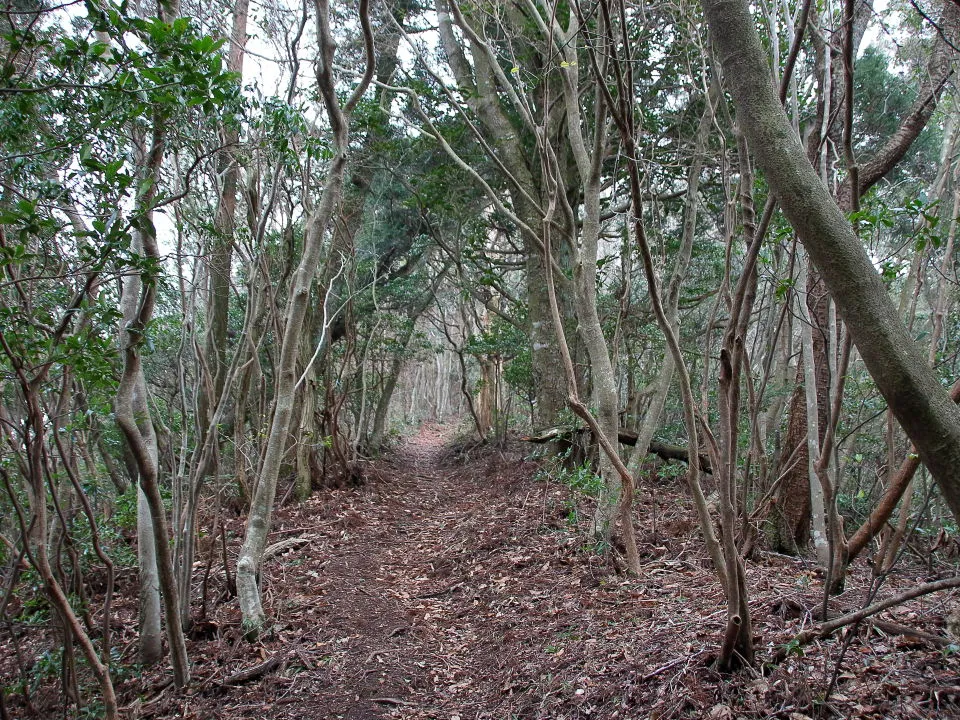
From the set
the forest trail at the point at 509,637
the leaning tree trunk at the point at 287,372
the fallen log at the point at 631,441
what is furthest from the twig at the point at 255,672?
the fallen log at the point at 631,441

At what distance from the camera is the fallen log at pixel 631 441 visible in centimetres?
756

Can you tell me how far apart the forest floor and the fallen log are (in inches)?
22.9

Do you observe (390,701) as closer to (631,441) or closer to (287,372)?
(287,372)

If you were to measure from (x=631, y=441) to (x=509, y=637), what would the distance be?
3554mm

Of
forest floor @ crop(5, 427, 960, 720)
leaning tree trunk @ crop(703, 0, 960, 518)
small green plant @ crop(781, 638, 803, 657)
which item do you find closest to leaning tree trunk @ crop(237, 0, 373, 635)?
forest floor @ crop(5, 427, 960, 720)

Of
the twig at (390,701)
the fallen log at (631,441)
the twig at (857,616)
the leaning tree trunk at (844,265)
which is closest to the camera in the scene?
the leaning tree trunk at (844,265)

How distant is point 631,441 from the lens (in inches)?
298

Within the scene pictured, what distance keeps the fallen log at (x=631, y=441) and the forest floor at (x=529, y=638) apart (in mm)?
582

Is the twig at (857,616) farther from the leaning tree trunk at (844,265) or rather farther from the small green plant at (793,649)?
the leaning tree trunk at (844,265)

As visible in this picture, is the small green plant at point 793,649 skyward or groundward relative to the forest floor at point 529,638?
skyward

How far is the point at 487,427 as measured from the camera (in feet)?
Result: 51.2

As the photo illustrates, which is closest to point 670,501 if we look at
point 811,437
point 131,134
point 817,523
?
point 817,523

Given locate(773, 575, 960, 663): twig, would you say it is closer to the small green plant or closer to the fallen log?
the small green plant

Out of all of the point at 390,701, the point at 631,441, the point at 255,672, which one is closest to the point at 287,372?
the point at 255,672
